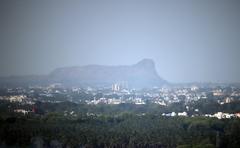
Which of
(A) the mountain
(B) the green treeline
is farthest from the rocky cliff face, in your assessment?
(B) the green treeline

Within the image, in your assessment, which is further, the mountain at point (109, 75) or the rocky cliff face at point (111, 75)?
the rocky cliff face at point (111, 75)

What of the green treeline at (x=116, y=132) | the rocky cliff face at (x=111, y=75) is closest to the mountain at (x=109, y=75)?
the rocky cliff face at (x=111, y=75)

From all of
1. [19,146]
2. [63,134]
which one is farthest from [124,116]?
[19,146]

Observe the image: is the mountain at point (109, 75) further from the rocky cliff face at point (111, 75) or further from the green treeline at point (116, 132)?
the green treeline at point (116, 132)

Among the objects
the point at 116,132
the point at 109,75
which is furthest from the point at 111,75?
the point at 116,132

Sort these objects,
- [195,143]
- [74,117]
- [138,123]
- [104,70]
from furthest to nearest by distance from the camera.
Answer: [104,70]
[74,117]
[138,123]
[195,143]

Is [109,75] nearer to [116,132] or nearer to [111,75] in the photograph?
[111,75]

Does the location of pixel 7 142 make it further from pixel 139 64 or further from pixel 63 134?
pixel 139 64

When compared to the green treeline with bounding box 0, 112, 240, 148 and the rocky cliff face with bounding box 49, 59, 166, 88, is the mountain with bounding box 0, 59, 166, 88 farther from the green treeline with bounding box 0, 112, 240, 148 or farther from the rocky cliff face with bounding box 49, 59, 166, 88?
the green treeline with bounding box 0, 112, 240, 148
